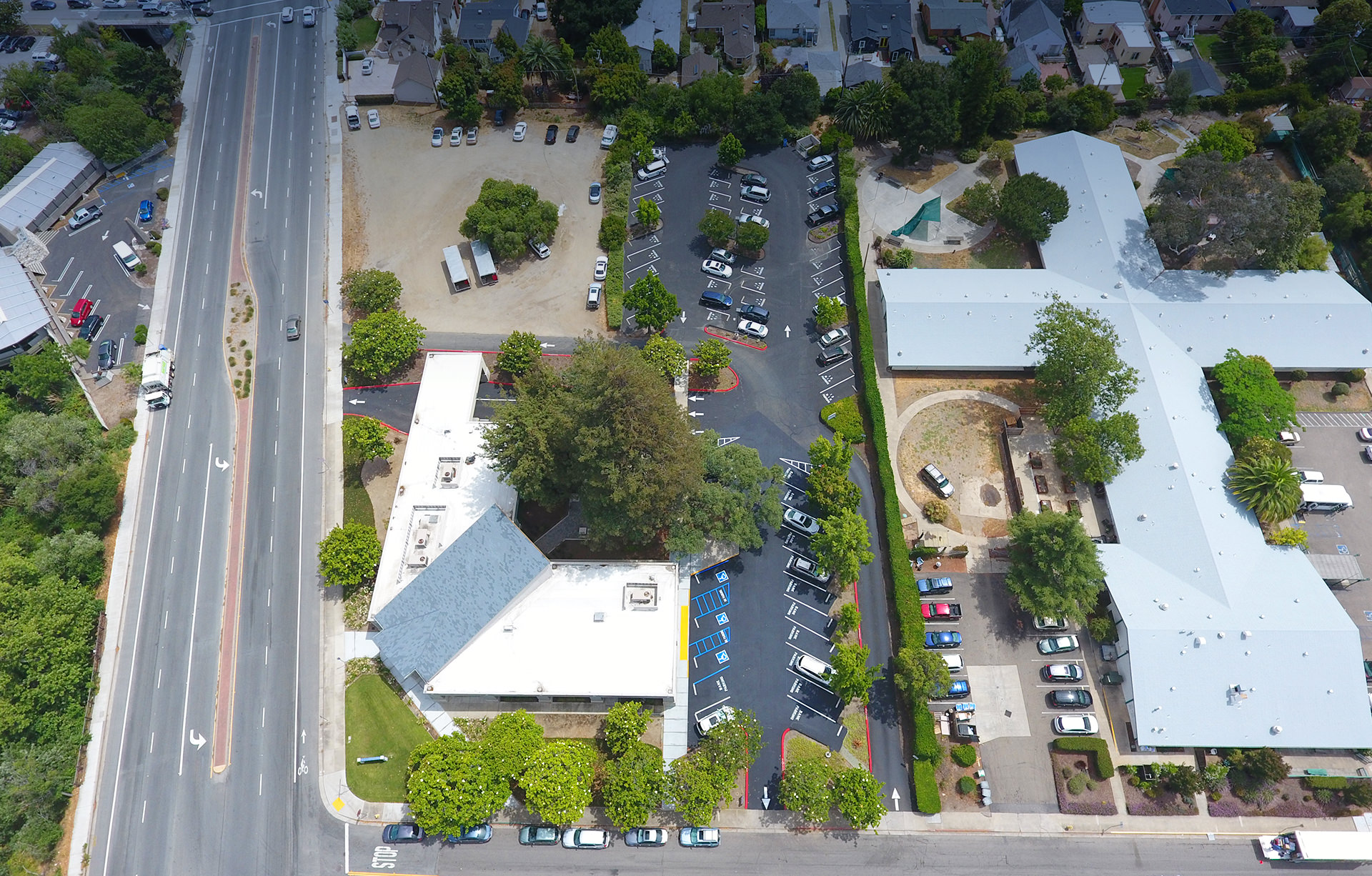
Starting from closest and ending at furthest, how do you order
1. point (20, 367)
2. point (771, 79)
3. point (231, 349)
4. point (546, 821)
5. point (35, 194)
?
point (546, 821), point (20, 367), point (231, 349), point (35, 194), point (771, 79)

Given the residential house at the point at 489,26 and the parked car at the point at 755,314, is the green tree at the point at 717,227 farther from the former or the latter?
the residential house at the point at 489,26

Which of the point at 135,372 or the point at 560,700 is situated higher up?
the point at 135,372

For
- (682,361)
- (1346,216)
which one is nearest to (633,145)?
(682,361)

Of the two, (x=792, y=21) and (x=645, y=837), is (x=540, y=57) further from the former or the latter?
(x=645, y=837)

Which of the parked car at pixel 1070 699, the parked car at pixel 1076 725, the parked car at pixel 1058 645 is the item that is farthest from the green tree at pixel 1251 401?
the parked car at pixel 1076 725

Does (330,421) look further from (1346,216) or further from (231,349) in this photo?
(1346,216)

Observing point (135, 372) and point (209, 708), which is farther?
point (135, 372)

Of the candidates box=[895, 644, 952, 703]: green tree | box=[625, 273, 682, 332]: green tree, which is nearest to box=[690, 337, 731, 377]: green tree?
box=[625, 273, 682, 332]: green tree

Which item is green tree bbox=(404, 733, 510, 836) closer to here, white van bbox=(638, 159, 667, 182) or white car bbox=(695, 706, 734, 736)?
white car bbox=(695, 706, 734, 736)
